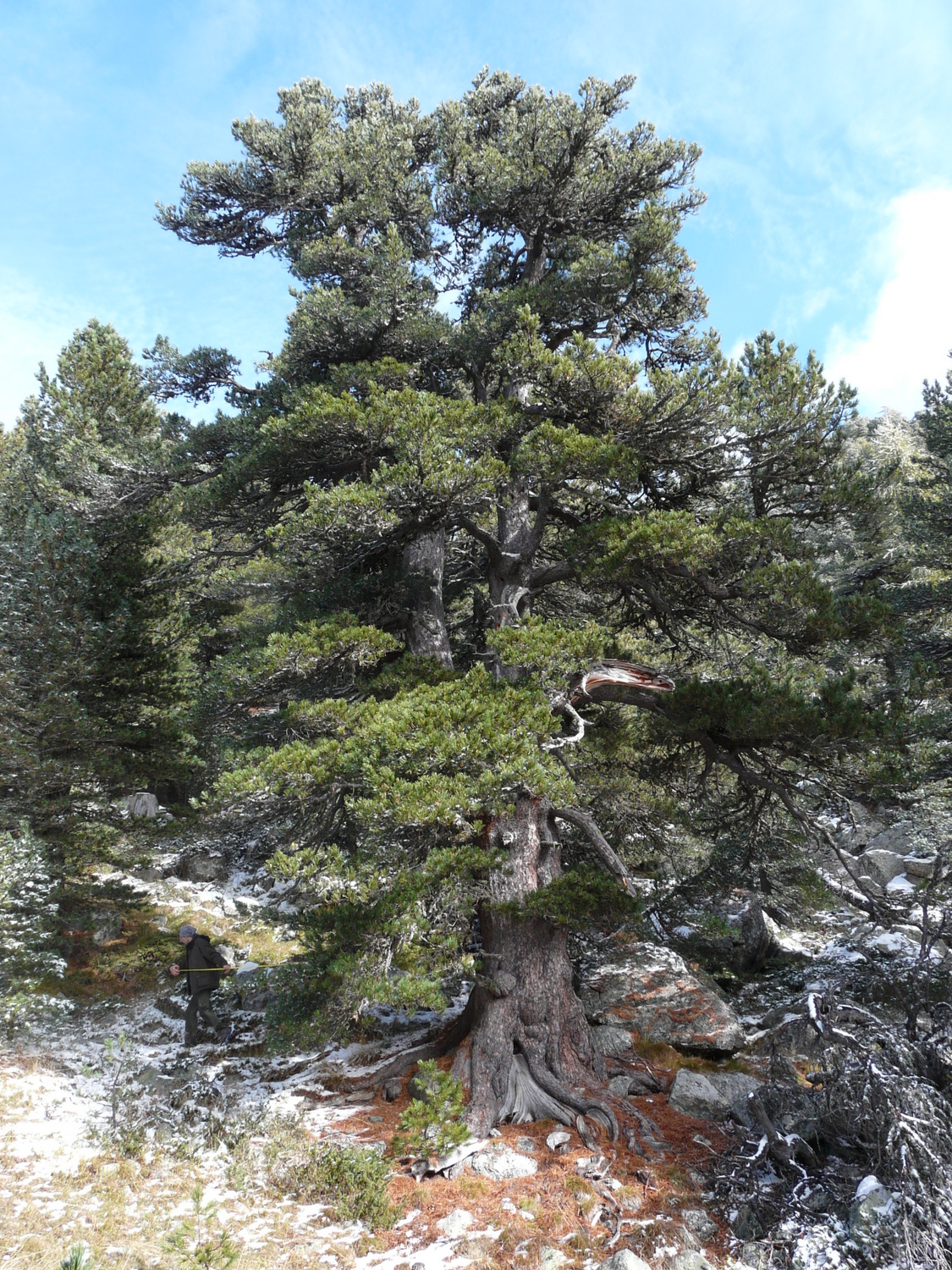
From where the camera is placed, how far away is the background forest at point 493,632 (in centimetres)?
677

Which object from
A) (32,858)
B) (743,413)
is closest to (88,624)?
(32,858)

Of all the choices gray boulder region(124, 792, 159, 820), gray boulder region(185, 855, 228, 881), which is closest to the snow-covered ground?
gray boulder region(124, 792, 159, 820)

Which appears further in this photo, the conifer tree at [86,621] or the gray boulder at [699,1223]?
the conifer tree at [86,621]

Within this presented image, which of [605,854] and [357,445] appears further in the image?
[357,445]

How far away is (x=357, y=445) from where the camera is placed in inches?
367

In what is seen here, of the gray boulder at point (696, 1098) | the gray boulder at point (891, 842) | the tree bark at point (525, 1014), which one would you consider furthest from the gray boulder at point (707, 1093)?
the gray boulder at point (891, 842)

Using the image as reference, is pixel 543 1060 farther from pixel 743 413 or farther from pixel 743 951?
pixel 743 413

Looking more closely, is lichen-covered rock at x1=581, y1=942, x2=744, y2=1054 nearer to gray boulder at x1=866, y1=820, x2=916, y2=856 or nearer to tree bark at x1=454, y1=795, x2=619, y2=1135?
tree bark at x1=454, y1=795, x2=619, y2=1135

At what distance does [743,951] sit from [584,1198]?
8258 millimetres

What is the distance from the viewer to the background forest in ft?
22.2

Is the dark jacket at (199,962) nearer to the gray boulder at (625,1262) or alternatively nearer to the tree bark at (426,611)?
the tree bark at (426,611)

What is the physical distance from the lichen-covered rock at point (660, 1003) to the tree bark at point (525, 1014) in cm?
206

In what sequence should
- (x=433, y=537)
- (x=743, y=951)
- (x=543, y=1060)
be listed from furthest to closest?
(x=743, y=951) < (x=433, y=537) < (x=543, y=1060)

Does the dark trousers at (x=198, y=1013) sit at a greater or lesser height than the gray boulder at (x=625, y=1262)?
lesser
